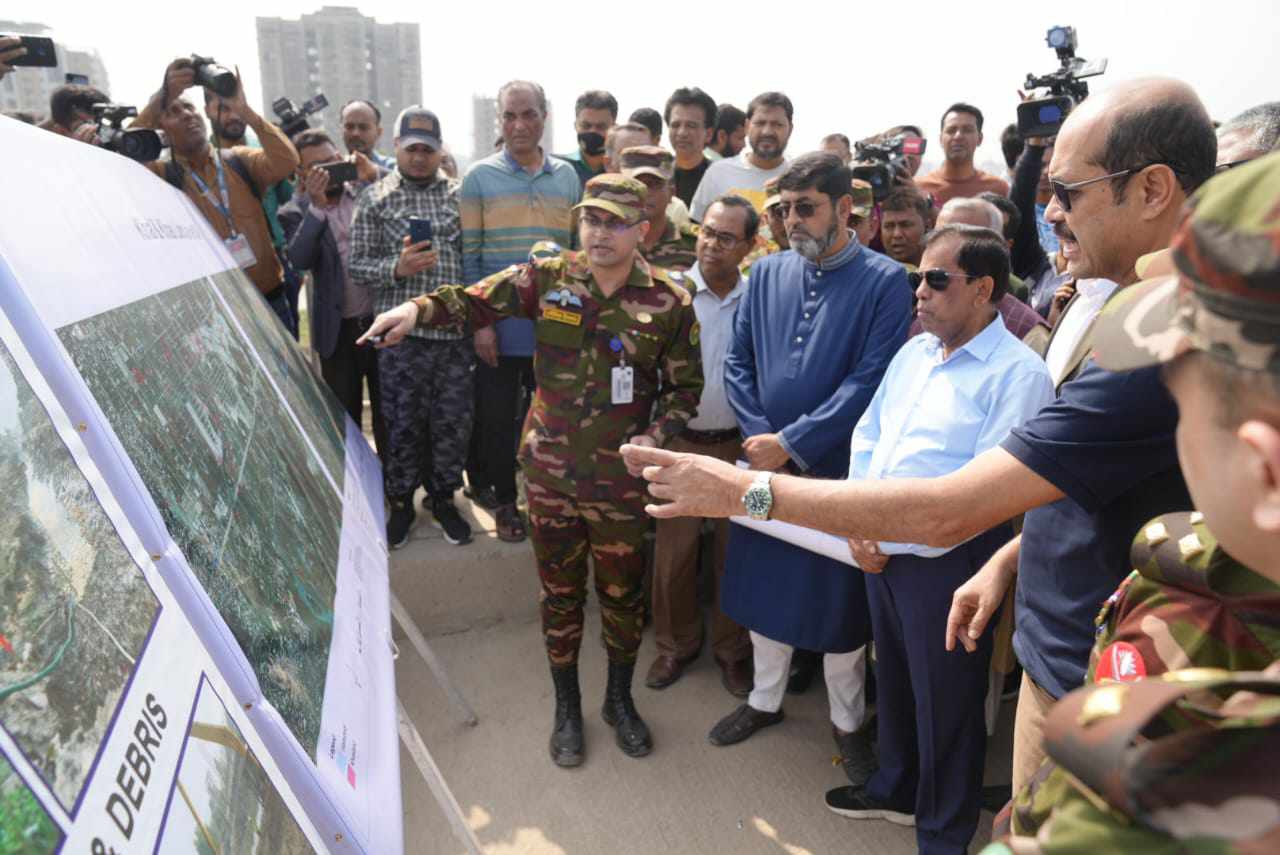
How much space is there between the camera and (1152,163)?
160cm

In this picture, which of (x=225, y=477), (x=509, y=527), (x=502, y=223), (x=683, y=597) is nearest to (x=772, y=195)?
(x=502, y=223)

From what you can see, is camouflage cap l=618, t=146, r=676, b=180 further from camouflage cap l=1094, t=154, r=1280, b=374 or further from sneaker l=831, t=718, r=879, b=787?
camouflage cap l=1094, t=154, r=1280, b=374

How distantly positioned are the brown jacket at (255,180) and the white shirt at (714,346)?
2318 millimetres

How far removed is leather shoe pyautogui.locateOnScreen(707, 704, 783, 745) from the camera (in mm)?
3240

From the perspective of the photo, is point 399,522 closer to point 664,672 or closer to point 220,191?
point 664,672

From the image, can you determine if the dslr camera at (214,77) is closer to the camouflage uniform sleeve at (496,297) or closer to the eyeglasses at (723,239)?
the camouflage uniform sleeve at (496,297)

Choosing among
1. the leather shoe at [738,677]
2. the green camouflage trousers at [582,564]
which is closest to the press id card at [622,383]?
the green camouflage trousers at [582,564]

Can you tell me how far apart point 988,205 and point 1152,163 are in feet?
5.21

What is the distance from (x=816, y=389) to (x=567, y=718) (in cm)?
159

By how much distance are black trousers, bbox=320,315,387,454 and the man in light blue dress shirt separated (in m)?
2.74

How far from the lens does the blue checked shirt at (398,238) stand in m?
3.89

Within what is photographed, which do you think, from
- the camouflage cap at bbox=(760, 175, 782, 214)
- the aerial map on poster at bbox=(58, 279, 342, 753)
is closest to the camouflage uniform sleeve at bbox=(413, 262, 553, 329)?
the aerial map on poster at bbox=(58, 279, 342, 753)

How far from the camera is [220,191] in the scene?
4.12 metres

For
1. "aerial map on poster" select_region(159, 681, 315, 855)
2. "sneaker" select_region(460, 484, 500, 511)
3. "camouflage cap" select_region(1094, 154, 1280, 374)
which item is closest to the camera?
"camouflage cap" select_region(1094, 154, 1280, 374)
